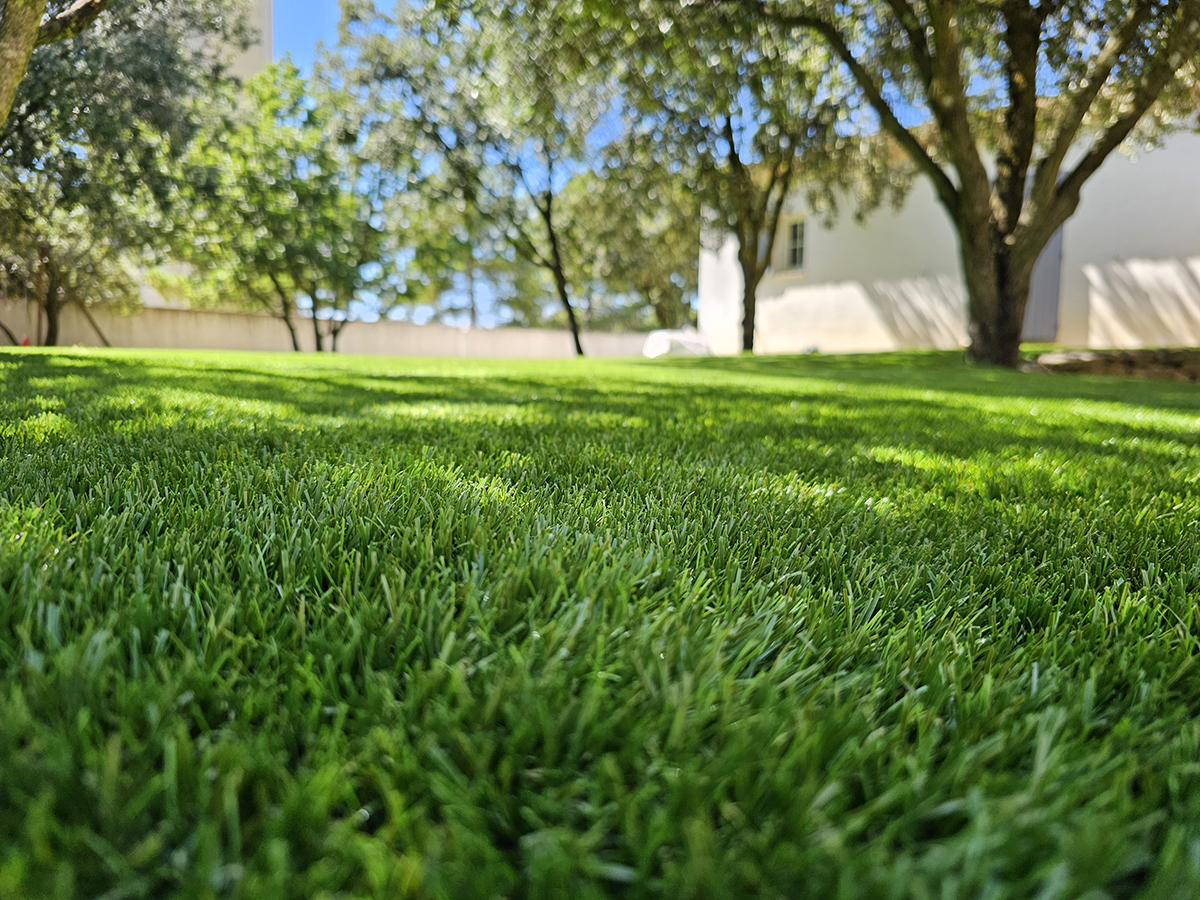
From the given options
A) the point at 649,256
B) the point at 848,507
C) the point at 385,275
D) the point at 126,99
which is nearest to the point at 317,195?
the point at 385,275

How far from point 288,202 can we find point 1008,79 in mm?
20367

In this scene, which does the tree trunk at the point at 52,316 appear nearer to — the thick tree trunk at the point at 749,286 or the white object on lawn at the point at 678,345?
the white object on lawn at the point at 678,345

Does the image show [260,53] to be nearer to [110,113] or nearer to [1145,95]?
[110,113]

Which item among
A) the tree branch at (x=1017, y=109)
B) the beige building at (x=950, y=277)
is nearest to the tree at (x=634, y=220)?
the beige building at (x=950, y=277)

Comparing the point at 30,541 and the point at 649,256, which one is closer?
the point at 30,541

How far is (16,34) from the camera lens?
5.41 meters

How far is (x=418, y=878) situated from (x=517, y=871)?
0.11 meters

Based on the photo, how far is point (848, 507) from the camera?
1.88 metres

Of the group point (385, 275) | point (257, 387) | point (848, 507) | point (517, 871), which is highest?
point (385, 275)

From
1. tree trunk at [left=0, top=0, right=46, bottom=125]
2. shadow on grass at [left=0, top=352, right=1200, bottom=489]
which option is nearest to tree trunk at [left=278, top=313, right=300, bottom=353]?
shadow on grass at [left=0, top=352, right=1200, bottom=489]

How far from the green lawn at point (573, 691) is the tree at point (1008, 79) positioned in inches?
419

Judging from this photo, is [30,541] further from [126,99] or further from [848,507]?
[126,99]

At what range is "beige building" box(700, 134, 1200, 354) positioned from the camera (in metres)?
16.2

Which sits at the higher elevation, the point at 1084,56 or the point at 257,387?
the point at 1084,56
